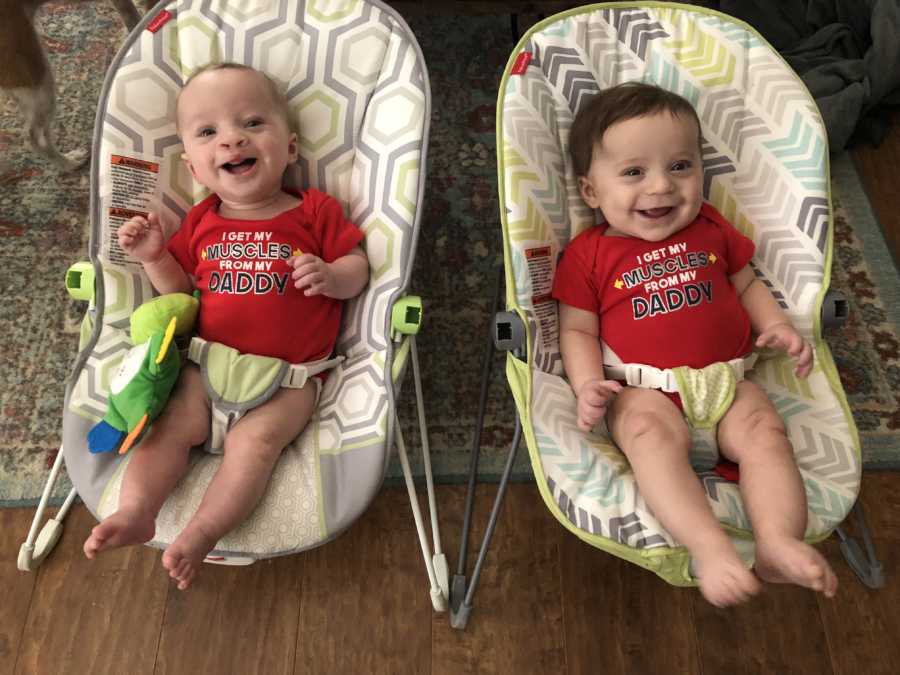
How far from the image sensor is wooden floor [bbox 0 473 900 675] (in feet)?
4.31

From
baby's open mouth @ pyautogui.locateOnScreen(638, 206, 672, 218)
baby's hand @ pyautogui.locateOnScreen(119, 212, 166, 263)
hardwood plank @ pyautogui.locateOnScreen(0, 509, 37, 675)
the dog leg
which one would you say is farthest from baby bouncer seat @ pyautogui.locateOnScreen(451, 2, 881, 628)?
the dog leg

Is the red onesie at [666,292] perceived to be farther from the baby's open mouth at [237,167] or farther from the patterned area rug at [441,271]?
the baby's open mouth at [237,167]

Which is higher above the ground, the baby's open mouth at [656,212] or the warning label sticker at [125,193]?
the warning label sticker at [125,193]

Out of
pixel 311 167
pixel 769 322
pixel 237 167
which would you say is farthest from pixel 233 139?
pixel 769 322

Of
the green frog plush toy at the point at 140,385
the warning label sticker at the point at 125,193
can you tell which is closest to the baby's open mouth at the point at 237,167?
the warning label sticker at the point at 125,193

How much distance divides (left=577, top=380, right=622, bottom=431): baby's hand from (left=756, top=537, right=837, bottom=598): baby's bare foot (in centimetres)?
28

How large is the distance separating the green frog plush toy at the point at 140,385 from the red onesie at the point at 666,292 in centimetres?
61

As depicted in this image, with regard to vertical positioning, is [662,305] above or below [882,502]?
above

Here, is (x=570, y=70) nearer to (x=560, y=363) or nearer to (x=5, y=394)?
(x=560, y=363)

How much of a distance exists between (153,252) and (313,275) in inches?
10.7

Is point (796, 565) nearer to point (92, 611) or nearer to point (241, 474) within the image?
point (241, 474)

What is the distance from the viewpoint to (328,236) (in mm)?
1280

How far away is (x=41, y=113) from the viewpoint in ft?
4.98

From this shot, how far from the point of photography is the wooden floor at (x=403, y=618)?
1314 mm
